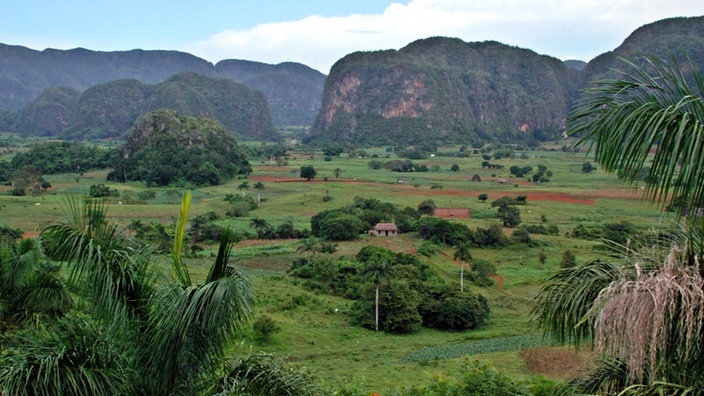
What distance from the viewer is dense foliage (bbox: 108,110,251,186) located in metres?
70.2

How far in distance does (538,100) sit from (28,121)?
439 ft

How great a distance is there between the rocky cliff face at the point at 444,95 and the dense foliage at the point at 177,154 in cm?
6468

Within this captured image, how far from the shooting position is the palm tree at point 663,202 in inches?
148

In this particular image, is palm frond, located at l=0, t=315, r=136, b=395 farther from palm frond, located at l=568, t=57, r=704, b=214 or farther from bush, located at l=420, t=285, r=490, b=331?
bush, located at l=420, t=285, r=490, b=331

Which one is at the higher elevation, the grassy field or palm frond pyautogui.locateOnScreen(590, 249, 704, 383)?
palm frond pyautogui.locateOnScreen(590, 249, 704, 383)

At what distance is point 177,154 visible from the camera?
74.3m

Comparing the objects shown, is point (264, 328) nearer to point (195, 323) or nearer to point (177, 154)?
point (195, 323)

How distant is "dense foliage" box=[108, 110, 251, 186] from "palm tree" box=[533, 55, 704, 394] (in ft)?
220

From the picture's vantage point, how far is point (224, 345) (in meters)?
5.44

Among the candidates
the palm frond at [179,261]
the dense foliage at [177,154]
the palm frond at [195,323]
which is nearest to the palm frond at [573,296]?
the palm frond at [195,323]

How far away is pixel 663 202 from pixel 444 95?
509 feet

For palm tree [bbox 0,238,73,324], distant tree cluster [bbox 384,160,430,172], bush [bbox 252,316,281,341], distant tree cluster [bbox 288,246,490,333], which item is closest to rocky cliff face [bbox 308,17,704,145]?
distant tree cluster [bbox 384,160,430,172]

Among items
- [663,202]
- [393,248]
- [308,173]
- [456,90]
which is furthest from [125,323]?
[456,90]

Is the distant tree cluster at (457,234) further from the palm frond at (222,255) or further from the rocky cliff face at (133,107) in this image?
the rocky cliff face at (133,107)
